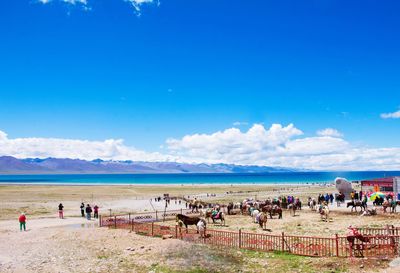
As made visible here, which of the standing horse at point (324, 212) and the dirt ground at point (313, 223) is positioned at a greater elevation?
the standing horse at point (324, 212)

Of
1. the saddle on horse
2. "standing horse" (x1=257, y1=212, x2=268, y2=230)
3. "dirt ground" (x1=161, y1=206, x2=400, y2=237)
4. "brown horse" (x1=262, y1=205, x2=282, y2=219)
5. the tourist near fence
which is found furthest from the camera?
"brown horse" (x1=262, y1=205, x2=282, y2=219)

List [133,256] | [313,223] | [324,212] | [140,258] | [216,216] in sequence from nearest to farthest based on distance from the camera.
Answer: [140,258] < [133,256] < [313,223] < [324,212] < [216,216]

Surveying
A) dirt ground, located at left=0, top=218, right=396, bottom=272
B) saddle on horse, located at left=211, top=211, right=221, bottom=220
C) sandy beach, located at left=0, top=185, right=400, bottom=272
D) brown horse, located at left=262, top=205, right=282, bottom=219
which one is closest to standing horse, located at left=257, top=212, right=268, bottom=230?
sandy beach, located at left=0, top=185, right=400, bottom=272

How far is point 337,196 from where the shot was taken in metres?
46.1

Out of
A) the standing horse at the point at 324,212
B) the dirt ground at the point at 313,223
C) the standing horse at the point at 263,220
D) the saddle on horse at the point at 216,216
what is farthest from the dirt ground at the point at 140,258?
the standing horse at the point at 324,212

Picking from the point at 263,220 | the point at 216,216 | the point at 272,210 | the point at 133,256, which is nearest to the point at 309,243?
the point at 263,220

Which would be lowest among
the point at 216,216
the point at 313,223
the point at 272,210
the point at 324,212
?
the point at 313,223

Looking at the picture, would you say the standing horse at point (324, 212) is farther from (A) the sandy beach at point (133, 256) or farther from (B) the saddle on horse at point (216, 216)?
(B) the saddle on horse at point (216, 216)

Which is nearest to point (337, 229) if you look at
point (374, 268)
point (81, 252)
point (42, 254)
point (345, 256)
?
point (345, 256)

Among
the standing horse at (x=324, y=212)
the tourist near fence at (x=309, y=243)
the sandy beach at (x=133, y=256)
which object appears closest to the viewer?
the sandy beach at (x=133, y=256)

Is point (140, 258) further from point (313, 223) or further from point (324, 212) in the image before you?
point (324, 212)

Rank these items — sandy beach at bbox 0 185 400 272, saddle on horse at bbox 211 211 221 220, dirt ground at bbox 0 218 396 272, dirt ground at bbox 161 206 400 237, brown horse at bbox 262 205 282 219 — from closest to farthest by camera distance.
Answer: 1. dirt ground at bbox 0 218 396 272
2. sandy beach at bbox 0 185 400 272
3. dirt ground at bbox 161 206 400 237
4. saddle on horse at bbox 211 211 221 220
5. brown horse at bbox 262 205 282 219

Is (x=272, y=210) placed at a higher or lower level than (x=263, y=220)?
lower

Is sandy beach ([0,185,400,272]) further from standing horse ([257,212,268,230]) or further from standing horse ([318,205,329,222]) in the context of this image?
standing horse ([318,205,329,222])
